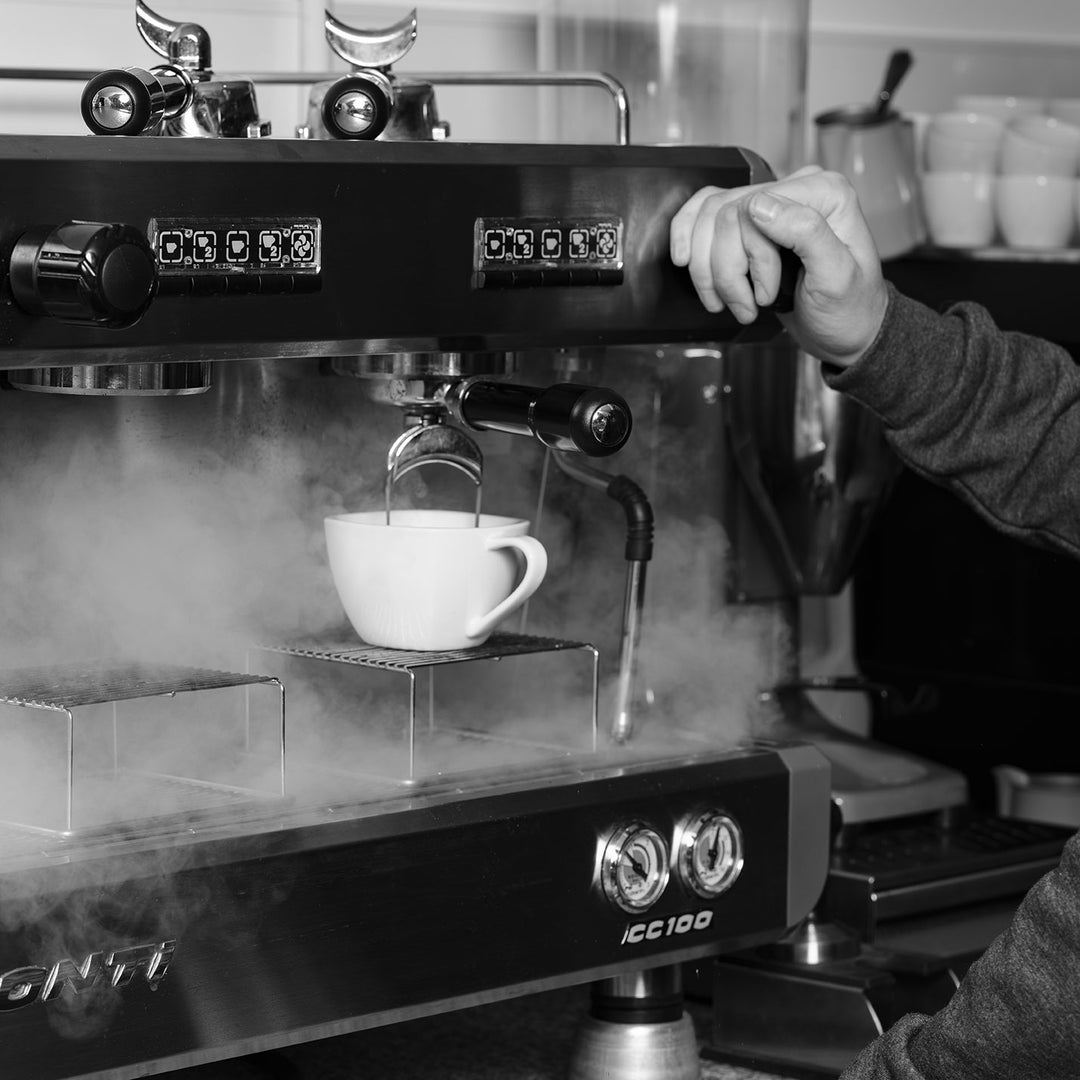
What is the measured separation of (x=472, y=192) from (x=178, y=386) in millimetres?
146

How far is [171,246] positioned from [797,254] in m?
0.33

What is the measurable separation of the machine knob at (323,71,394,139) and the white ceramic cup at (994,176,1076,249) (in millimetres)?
860

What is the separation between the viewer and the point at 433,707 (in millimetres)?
907

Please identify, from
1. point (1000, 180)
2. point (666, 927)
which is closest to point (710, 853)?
point (666, 927)

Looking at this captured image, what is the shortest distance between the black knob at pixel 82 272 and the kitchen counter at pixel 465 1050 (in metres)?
0.41

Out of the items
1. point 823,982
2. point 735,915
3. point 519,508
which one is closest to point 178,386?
point 519,508

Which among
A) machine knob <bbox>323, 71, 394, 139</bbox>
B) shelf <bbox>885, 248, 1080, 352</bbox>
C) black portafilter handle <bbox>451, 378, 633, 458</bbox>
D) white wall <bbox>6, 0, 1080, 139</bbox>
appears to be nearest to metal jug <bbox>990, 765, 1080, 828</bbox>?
shelf <bbox>885, 248, 1080, 352</bbox>

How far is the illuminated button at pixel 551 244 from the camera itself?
31.4 inches

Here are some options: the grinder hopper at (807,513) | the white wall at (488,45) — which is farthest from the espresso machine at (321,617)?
Answer: the white wall at (488,45)

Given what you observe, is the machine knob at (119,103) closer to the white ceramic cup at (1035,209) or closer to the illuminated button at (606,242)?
the illuminated button at (606,242)

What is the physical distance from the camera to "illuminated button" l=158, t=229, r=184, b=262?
68 centimetres

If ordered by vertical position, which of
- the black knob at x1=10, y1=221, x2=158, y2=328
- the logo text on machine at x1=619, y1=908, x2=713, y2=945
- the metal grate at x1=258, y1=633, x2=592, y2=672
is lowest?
the logo text on machine at x1=619, y1=908, x2=713, y2=945

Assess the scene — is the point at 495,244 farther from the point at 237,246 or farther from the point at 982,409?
the point at 982,409

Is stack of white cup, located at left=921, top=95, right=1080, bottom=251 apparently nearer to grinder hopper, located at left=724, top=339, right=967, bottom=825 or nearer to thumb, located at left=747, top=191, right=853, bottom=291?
grinder hopper, located at left=724, top=339, right=967, bottom=825
